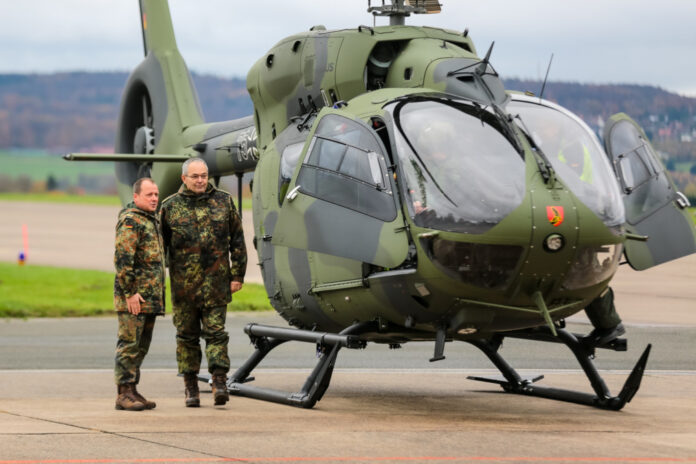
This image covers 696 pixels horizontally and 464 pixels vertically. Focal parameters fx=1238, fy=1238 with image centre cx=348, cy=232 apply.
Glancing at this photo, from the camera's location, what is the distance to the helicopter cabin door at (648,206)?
34.2ft

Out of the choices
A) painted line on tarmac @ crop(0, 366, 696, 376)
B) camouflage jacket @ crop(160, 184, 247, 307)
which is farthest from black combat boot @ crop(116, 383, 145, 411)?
painted line on tarmac @ crop(0, 366, 696, 376)

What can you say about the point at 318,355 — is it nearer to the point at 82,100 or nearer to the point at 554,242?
the point at 554,242

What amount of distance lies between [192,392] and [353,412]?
138 centimetres

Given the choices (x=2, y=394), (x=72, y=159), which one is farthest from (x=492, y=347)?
(x=72, y=159)

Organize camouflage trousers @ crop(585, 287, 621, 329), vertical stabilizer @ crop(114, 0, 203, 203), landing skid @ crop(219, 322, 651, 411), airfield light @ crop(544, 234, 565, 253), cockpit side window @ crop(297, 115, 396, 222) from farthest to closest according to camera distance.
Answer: vertical stabilizer @ crop(114, 0, 203, 203) → camouflage trousers @ crop(585, 287, 621, 329) → landing skid @ crop(219, 322, 651, 411) → cockpit side window @ crop(297, 115, 396, 222) → airfield light @ crop(544, 234, 565, 253)

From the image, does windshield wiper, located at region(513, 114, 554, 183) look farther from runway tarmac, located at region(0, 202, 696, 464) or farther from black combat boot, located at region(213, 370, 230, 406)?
black combat boot, located at region(213, 370, 230, 406)

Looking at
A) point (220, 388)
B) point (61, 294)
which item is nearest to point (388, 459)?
point (220, 388)

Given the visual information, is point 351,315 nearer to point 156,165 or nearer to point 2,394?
point 2,394

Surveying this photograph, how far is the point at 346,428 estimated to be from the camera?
29.0 feet

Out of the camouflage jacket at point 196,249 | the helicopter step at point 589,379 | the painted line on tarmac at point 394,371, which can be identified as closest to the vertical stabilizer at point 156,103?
the painted line on tarmac at point 394,371

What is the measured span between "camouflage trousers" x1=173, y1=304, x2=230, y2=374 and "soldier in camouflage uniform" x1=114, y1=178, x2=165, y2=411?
0.31 meters

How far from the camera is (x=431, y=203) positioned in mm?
9039

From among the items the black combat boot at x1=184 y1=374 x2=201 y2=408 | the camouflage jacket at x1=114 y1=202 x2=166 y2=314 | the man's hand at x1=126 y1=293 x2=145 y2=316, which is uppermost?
the camouflage jacket at x1=114 y1=202 x2=166 y2=314

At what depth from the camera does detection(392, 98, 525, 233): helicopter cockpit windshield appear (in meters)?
8.90
